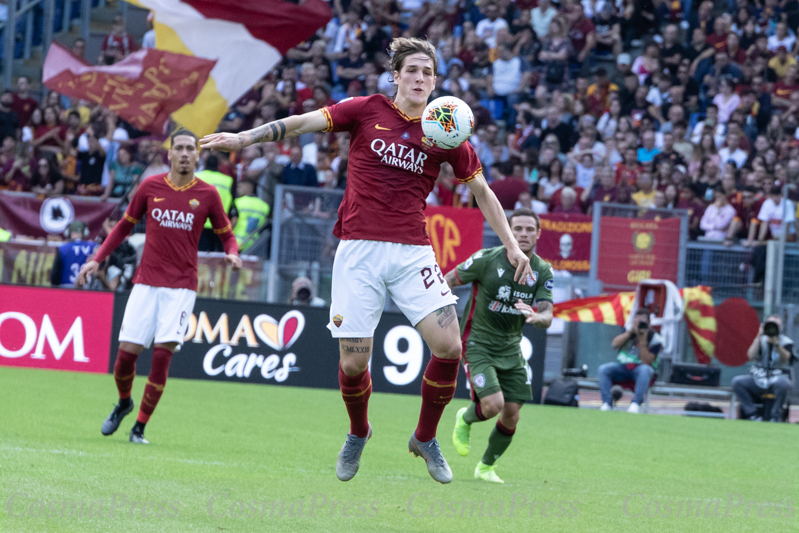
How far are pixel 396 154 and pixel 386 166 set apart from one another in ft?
0.32

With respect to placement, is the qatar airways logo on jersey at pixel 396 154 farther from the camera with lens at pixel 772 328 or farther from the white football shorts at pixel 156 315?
the camera with lens at pixel 772 328

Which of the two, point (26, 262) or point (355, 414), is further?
point (26, 262)

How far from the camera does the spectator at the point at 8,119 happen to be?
64.9ft

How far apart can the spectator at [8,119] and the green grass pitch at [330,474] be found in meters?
8.08

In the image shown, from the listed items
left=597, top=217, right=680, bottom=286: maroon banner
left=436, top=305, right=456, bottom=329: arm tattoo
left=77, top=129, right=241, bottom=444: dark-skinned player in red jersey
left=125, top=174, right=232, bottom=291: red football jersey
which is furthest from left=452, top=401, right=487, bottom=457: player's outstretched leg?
left=597, top=217, right=680, bottom=286: maroon banner

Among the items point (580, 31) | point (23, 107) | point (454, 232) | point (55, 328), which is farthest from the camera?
point (580, 31)

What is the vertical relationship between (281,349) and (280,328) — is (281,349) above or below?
below

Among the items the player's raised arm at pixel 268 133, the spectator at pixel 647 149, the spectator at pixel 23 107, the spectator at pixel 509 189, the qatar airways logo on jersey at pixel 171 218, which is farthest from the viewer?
the spectator at pixel 23 107

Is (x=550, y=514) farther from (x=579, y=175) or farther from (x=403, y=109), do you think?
(x=579, y=175)

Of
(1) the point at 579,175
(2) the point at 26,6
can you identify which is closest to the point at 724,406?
(1) the point at 579,175

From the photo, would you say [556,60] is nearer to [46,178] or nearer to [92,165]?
[92,165]

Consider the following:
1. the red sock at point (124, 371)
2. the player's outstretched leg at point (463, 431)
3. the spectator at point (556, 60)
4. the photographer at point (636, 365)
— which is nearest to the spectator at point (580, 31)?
the spectator at point (556, 60)

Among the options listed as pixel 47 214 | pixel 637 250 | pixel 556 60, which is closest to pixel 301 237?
pixel 47 214

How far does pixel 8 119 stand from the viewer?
781 inches
